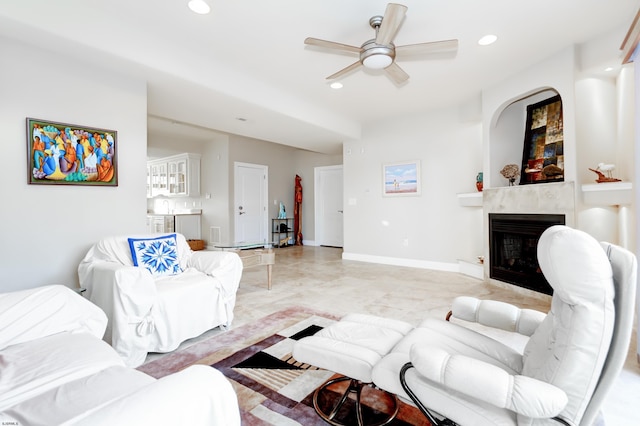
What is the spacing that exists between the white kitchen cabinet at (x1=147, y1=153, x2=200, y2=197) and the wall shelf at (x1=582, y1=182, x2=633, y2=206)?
710 centimetres

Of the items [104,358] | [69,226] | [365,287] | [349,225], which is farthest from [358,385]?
[349,225]

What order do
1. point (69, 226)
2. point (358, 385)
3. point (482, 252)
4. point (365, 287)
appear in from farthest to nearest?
point (482, 252) < point (365, 287) < point (69, 226) < point (358, 385)

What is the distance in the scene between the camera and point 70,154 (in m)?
2.65

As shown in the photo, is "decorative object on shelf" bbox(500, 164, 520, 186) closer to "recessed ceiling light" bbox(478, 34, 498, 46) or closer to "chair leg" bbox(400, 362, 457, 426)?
"recessed ceiling light" bbox(478, 34, 498, 46)

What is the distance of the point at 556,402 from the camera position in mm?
896

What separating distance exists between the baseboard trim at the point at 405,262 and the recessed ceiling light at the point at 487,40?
3.13 meters

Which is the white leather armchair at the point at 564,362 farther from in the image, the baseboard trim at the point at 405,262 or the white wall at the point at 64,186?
the baseboard trim at the point at 405,262

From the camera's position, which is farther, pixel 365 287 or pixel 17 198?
pixel 365 287

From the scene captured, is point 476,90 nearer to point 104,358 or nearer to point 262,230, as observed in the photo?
point 104,358

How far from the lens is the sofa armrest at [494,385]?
898 mm

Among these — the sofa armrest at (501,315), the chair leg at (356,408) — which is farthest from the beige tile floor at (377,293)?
the chair leg at (356,408)

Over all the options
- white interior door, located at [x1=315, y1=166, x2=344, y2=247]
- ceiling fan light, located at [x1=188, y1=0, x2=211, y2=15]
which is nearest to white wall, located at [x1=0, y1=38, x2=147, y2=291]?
ceiling fan light, located at [x1=188, y1=0, x2=211, y2=15]

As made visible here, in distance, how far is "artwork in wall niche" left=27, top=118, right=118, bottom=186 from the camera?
2.49 metres

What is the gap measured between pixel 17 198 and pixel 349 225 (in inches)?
188
